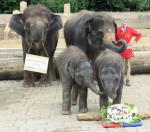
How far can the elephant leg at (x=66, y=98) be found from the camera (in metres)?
7.96

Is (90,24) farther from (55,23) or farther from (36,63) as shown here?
(55,23)

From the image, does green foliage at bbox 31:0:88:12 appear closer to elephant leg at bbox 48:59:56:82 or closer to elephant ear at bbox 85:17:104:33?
elephant leg at bbox 48:59:56:82

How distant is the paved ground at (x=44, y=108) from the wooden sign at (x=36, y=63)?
1.58ft

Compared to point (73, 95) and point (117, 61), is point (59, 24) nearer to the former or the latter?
point (73, 95)

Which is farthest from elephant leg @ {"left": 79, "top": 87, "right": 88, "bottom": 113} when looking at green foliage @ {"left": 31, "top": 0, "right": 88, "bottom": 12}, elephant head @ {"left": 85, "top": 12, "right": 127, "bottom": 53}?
green foliage @ {"left": 31, "top": 0, "right": 88, "bottom": 12}

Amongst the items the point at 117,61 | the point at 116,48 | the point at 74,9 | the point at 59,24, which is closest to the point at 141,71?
the point at 59,24

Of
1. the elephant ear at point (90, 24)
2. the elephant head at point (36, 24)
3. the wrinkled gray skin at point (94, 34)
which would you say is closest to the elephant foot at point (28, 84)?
the elephant head at point (36, 24)

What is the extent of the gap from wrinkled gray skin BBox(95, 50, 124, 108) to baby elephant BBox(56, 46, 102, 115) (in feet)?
0.43

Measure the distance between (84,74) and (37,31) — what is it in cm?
319

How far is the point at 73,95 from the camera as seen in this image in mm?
8922

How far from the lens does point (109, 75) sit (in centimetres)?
748

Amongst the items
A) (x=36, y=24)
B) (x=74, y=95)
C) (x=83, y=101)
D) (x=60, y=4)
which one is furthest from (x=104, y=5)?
(x=83, y=101)

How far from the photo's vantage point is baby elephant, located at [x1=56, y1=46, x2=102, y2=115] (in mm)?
7629

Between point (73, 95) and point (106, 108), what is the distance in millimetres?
1470
